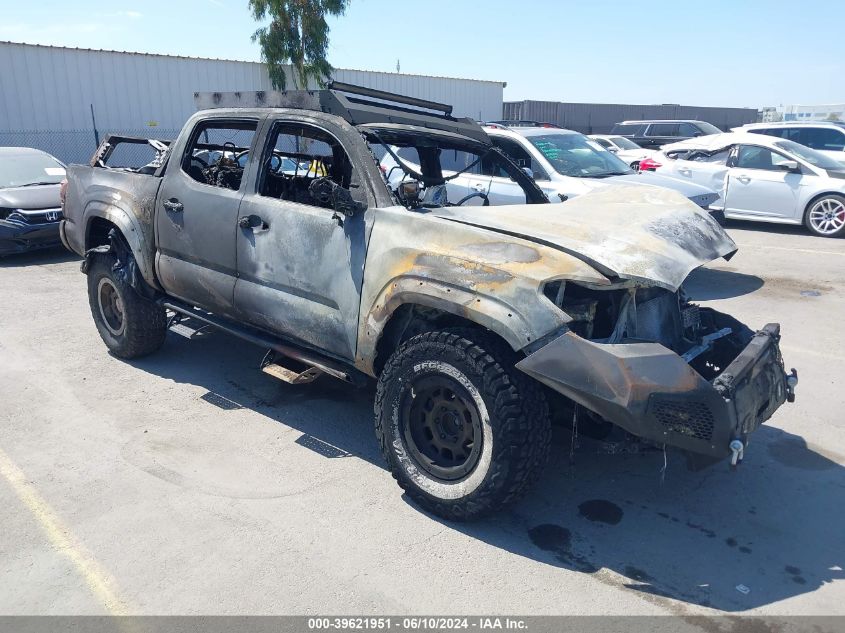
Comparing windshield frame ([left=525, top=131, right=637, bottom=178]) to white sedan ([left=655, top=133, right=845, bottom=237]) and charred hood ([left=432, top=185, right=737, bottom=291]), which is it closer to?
white sedan ([left=655, top=133, right=845, bottom=237])

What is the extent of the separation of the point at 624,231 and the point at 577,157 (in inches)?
222

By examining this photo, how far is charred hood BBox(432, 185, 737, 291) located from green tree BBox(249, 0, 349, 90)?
18909mm

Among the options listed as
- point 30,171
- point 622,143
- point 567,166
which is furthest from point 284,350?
point 622,143

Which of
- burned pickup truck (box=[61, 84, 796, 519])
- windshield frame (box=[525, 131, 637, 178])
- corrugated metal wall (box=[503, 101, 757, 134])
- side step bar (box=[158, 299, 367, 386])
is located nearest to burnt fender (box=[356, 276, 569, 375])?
burned pickup truck (box=[61, 84, 796, 519])

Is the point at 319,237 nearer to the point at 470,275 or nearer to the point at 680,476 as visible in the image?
the point at 470,275

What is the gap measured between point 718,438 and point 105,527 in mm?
2954

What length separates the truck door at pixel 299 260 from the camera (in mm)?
3904

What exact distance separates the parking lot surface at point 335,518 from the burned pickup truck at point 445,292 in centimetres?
40

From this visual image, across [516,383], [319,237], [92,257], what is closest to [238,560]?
[516,383]

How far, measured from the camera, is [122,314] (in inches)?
221

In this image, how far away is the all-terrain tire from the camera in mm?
5492

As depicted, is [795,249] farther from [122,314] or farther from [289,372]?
[122,314]

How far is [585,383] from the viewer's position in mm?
3006

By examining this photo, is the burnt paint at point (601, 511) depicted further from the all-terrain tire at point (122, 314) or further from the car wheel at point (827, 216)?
the car wheel at point (827, 216)
